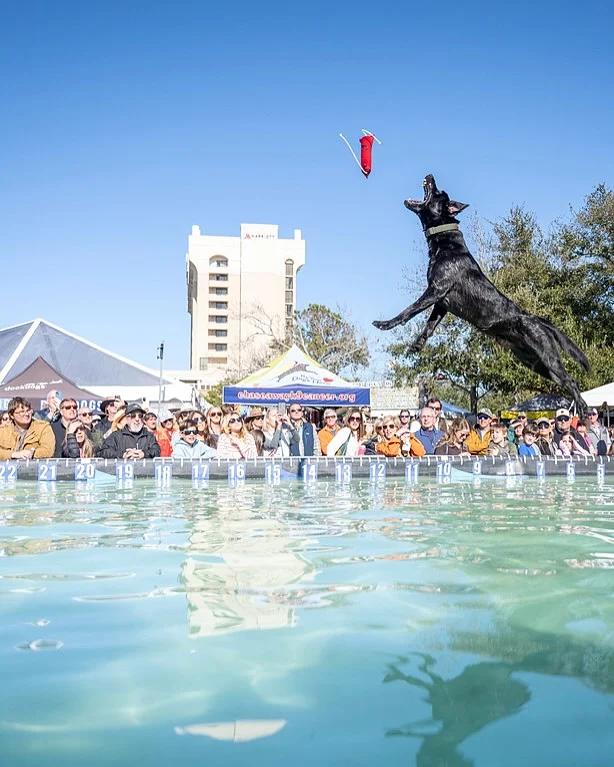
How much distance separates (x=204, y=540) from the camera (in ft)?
17.3

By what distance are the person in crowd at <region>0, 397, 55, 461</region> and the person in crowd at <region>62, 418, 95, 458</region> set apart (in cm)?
18

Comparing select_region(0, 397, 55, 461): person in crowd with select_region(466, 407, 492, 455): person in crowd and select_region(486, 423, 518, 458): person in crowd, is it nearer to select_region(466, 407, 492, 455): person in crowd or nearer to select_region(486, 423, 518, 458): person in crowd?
select_region(466, 407, 492, 455): person in crowd

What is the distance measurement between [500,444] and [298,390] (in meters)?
6.88

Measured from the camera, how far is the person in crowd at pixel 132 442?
1016cm

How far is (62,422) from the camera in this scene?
10227 millimetres

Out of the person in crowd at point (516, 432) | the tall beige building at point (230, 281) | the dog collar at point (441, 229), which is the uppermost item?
the tall beige building at point (230, 281)

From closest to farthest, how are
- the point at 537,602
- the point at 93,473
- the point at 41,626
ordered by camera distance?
the point at 41,626 < the point at 537,602 < the point at 93,473

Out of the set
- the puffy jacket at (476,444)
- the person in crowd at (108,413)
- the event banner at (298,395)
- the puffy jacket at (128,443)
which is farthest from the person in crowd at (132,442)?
the event banner at (298,395)

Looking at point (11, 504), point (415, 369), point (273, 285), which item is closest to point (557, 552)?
point (11, 504)

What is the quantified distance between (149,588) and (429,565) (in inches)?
63.3

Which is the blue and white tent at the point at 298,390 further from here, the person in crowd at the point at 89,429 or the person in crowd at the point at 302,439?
the person in crowd at the point at 89,429

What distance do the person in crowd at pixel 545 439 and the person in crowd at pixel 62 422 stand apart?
673 cm

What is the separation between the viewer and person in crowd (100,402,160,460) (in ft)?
33.3

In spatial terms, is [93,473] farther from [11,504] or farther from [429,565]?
[429,565]
